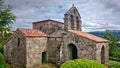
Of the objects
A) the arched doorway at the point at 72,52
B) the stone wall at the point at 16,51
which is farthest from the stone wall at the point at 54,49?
the stone wall at the point at 16,51

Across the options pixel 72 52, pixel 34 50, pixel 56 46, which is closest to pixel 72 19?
pixel 56 46

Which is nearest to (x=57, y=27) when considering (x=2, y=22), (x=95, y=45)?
(x=95, y=45)

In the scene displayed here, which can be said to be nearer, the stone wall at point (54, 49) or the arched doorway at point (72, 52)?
the stone wall at point (54, 49)

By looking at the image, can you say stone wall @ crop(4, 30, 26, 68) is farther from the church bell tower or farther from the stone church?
the church bell tower

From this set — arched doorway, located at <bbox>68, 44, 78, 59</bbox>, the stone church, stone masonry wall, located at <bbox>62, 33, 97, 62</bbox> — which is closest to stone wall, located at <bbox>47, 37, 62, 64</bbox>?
the stone church

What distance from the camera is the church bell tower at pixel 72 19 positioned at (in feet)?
94.6

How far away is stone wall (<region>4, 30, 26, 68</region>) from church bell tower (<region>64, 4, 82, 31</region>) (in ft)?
22.8

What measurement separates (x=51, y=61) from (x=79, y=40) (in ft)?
20.6

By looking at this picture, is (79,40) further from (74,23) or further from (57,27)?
(57,27)

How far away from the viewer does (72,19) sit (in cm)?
2995

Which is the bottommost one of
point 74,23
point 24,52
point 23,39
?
point 24,52

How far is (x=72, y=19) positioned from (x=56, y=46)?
5034mm

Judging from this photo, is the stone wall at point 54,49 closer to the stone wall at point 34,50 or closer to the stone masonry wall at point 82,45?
the stone masonry wall at point 82,45

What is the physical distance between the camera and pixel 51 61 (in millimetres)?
29750
